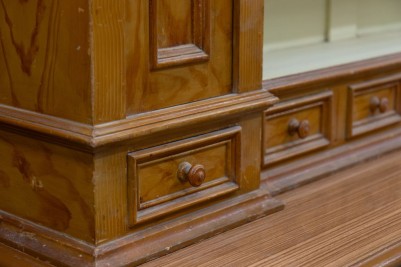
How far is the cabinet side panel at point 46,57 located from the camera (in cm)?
112

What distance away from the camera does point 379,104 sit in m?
1.77

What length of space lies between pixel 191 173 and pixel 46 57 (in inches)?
11.2

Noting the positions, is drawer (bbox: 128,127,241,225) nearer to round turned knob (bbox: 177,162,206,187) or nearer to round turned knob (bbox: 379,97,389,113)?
round turned knob (bbox: 177,162,206,187)

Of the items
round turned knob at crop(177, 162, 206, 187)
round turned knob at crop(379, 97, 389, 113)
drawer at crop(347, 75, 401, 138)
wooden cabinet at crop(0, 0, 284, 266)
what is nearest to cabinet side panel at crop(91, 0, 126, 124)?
wooden cabinet at crop(0, 0, 284, 266)

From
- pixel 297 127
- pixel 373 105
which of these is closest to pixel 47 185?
pixel 297 127

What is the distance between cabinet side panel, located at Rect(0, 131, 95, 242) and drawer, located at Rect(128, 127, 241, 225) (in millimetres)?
70

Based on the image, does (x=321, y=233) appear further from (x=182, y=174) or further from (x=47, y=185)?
(x=47, y=185)

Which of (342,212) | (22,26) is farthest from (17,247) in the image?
(342,212)

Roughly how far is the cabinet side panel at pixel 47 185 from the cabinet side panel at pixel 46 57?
60 millimetres

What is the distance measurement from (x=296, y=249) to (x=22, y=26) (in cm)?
53

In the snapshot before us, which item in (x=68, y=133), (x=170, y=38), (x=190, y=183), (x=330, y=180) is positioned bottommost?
(x=330, y=180)

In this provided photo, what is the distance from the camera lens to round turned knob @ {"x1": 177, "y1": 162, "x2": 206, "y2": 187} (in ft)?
4.19

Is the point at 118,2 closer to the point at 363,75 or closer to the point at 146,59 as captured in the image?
the point at 146,59

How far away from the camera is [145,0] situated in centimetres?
116
